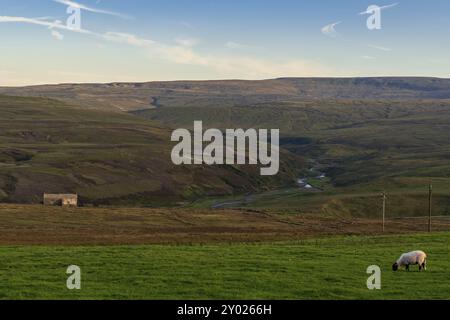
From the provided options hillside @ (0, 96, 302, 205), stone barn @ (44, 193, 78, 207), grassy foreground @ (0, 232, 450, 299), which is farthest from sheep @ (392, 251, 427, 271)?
hillside @ (0, 96, 302, 205)

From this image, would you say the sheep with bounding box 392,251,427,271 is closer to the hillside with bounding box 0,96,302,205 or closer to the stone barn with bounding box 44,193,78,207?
the stone barn with bounding box 44,193,78,207

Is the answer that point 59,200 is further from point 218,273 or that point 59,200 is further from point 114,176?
point 218,273

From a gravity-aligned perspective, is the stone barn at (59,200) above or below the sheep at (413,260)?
below

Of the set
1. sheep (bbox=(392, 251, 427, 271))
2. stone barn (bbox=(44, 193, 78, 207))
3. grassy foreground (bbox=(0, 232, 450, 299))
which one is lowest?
stone barn (bbox=(44, 193, 78, 207))

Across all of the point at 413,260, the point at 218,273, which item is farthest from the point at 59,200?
the point at 413,260

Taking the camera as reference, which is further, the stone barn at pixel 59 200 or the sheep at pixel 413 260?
the stone barn at pixel 59 200

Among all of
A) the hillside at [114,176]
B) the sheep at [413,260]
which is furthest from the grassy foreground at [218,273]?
the hillside at [114,176]

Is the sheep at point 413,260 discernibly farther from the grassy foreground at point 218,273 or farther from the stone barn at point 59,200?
the stone barn at point 59,200

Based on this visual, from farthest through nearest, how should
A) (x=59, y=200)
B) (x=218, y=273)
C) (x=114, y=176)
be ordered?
(x=114, y=176) → (x=59, y=200) → (x=218, y=273)

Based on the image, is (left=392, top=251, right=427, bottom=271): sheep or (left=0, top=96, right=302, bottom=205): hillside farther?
(left=0, top=96, right=302, bottom=205): hillside
